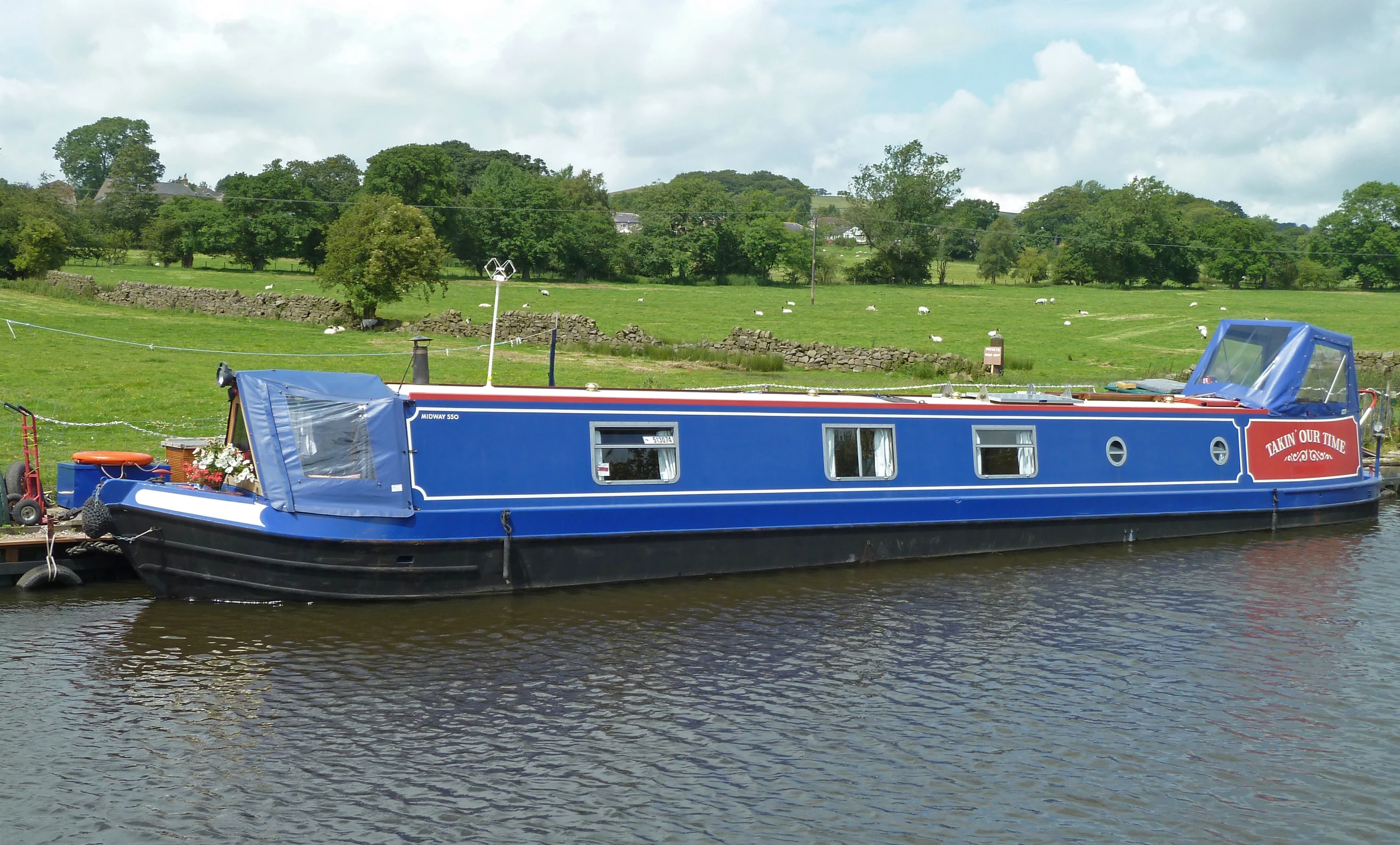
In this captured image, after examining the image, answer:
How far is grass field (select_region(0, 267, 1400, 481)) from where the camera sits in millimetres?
24250

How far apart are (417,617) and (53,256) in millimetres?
49330

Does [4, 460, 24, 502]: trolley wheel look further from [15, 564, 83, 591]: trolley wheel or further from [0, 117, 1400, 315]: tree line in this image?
[0, 117, 1400, 315]: tree line

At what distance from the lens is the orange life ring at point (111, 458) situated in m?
15.0

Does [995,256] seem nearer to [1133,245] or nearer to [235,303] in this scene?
[1133,245]

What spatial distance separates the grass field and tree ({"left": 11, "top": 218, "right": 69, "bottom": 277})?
15.1 feet

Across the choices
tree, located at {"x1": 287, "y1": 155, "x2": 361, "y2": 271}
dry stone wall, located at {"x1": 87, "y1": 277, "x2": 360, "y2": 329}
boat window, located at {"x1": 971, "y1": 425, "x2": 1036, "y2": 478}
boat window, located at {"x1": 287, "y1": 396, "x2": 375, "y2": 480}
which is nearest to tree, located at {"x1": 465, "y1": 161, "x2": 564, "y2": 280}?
tree, located at {"x1": 287, "y1": 155, "x2": 361, "y2": 271}

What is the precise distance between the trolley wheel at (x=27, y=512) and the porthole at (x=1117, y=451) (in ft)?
52.6

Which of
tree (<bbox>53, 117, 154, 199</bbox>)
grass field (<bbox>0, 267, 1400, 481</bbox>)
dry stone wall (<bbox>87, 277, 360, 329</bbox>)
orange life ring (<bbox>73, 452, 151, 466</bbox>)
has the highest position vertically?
tree (<bbox>53, 117, 154, 199</bbox>)

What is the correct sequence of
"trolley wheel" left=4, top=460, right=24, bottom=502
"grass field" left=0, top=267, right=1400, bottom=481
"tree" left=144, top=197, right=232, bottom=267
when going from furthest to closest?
1. "tree" left=144, top=197, right=232, bottom=267
2. "grass field" left=0, top=267, right=1400, bottom=481
3. "trolley wheel" left=4, top=460, right=24, bottom=502

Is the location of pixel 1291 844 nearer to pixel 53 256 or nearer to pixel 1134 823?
pixel 1134 823

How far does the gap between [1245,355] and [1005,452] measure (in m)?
7.09

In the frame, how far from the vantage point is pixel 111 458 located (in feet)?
49.5

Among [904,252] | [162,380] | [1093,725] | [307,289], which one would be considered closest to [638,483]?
→ [1093,725]

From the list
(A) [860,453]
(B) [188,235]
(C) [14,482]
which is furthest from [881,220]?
(C) [14,482]
